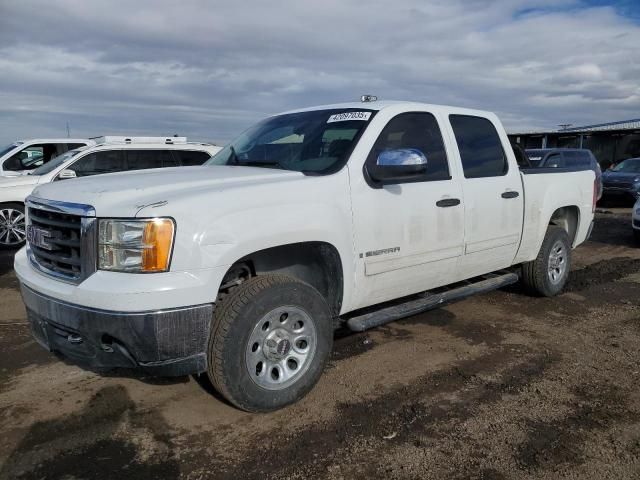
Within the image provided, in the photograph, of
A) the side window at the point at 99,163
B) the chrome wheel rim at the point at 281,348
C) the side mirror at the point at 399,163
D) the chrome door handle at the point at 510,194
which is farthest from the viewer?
the side window at the point at 99,163

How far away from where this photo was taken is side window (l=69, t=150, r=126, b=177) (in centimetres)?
987

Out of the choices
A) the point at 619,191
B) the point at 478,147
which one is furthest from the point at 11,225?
the point at 619,191

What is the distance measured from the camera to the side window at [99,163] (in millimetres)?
9867

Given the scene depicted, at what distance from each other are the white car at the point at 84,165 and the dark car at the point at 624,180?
40.1ft

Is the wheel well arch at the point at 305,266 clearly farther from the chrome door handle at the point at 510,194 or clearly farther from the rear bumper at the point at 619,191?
the rear bumper at the point at 619,191

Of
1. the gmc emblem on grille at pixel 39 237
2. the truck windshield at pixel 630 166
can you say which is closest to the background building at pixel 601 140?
the truck windshield at pixel 630 166

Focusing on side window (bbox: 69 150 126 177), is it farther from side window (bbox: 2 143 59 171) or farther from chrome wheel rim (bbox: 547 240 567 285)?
chrome wheel rim (bbox: 547 240 567 285)

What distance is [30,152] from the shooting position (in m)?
12.4

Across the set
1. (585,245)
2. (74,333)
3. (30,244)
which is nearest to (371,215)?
(74,333)

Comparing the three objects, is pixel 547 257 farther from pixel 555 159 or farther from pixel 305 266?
pixel 555 159

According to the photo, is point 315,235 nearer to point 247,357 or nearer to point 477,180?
point 247,357

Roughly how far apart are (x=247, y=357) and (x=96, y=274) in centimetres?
96

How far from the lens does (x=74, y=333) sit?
3.00 m

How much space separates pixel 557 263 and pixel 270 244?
162 inches
